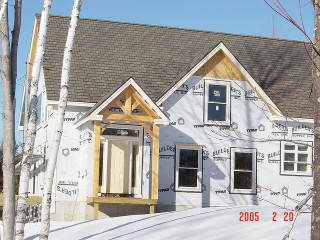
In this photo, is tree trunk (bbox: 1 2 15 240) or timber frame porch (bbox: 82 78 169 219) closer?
tree trunk (bbox: 1 2 15 240)

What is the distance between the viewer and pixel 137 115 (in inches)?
950

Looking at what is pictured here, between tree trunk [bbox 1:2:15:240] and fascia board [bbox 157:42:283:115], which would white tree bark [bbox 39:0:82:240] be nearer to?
tree trunk [bbox 1:2:15:240]

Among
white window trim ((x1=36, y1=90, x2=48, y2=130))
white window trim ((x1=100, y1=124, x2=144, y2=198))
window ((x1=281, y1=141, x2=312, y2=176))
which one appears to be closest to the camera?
white window trim ((x1=100, y1=124, x2=144, y2=198))

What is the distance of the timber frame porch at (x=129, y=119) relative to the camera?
2348 cm

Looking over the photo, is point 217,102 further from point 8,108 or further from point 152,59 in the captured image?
point 8,108

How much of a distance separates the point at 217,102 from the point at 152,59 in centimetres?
340

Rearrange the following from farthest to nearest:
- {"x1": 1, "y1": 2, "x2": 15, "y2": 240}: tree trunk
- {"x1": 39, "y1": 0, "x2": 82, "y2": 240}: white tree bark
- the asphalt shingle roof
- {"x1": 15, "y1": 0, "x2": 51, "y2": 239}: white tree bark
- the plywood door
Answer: the asphalt shingle roof, the plywood door, {"x1": 1, "y1": 2, "x2": 15, "y2": 240}: tree trunk, {"x1": 39, "y1": 0, "x2": 82, "y2": 240}: white tree bark, {"x1": 15, "y1": 0, "x2": 51, "y2": 239}: white tree bark

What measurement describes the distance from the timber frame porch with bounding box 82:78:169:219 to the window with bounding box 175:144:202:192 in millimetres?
1686

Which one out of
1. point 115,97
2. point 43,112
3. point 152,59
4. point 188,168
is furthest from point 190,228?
point 43,112

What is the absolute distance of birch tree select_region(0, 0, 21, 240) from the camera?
1489 cm

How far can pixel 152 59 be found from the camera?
28.3 metres

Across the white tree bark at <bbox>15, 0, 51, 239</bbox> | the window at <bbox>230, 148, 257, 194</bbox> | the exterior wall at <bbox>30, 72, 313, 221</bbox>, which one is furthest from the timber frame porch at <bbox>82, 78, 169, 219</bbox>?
the white tree bark at <bbox>15, 0, 51, 239</bbox>

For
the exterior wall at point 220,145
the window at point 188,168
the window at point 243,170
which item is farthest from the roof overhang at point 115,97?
the window at point 243,170

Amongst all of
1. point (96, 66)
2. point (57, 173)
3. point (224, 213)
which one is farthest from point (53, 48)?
point (224, 213)
